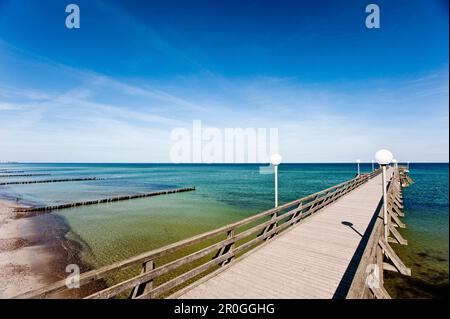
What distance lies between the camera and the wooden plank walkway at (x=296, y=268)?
180 inches

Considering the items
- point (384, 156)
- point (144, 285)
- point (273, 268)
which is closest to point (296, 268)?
point (273, 268)

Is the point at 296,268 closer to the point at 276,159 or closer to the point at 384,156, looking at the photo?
the point at 384,156

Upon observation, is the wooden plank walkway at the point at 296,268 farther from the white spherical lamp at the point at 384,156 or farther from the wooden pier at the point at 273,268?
the white spherical lamp at the point at 384,156

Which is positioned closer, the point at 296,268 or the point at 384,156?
the point at 296,268

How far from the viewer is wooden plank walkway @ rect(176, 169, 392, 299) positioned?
4574mm

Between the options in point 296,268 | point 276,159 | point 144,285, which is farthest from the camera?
point 276,159

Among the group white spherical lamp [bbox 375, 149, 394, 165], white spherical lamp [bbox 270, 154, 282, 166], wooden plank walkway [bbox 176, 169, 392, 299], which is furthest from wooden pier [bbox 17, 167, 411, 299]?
white spherical lamp [bbox 270, 154, 282, 166]

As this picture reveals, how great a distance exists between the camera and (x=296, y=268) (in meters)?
5.57

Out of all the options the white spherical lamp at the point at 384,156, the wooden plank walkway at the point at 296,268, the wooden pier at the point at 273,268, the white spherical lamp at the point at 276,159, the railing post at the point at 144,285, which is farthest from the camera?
the white spherical lamp at the point at 276,159

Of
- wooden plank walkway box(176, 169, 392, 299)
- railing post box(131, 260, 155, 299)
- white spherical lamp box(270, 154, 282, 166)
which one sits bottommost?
wooden plank walkway box(176, 169, 392, 299)

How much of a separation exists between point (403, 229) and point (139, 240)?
1653 centimetres

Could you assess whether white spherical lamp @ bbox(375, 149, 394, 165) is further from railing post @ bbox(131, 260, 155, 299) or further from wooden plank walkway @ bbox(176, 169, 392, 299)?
railing post @ bbox(131, 260, 155, 299)

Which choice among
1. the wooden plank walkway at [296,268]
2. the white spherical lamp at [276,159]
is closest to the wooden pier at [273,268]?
the wooden plank walkway at [296,268]

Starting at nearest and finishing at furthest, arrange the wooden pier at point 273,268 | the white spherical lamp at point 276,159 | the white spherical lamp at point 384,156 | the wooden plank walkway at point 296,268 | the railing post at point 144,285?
1. the wooden pier at point 273,268
2. the railing post at point 144,285
3. the wooden plank walkway at point 296,268
4. the white spherical lamp at point 384,156
5. the white spherical lamp at point 276,159
